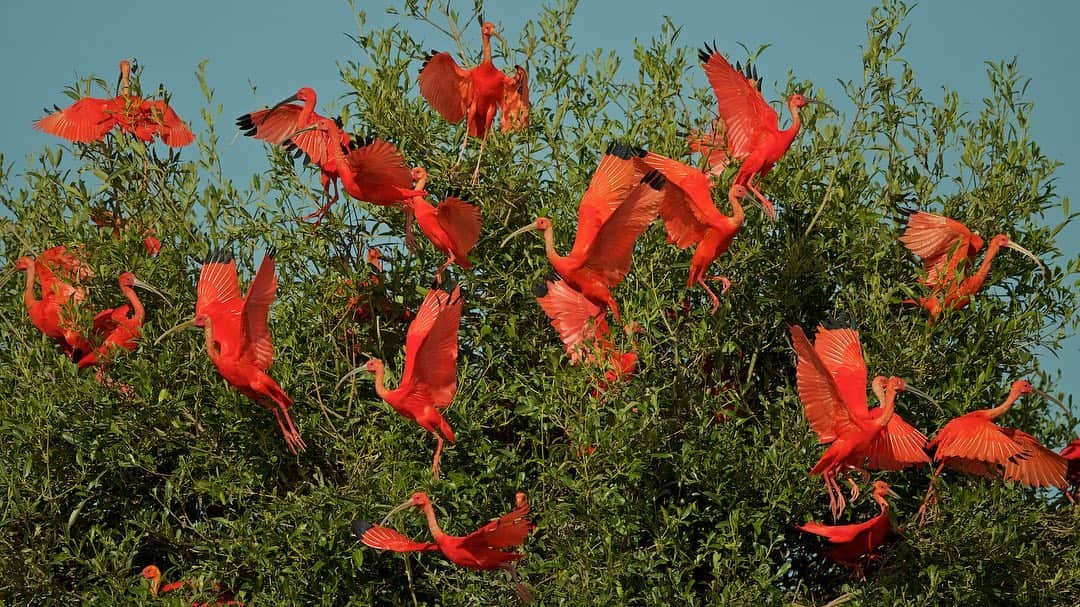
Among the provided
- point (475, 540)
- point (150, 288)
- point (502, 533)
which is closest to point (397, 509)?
point (475, 540)

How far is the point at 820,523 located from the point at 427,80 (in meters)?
3.72

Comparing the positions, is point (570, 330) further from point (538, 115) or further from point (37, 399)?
point (37, 399)

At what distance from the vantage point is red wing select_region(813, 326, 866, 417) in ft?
23.8

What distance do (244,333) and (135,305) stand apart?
42.7 inches

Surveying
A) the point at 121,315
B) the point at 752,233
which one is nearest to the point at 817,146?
the point at 752,233

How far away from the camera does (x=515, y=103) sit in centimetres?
934

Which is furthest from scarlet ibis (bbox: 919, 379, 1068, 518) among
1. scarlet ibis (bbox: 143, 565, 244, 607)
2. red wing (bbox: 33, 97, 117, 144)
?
red wing (bbox: 33, 97, 117, 144)

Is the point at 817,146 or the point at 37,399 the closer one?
the point at 37,399

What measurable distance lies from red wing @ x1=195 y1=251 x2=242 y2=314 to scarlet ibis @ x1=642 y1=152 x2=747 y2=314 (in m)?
2.44

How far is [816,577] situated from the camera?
9000 mm

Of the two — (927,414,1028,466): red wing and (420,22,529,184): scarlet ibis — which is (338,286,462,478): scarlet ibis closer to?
(420,22,529,184): scarlet ibis

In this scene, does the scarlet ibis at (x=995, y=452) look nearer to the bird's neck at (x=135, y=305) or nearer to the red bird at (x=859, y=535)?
the red bird at (x=859, y=535)

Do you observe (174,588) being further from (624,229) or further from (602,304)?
(624,229)

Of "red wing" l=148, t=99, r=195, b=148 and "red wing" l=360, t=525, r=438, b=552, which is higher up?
"red wing" l=148, t=99, r=195, b=148
